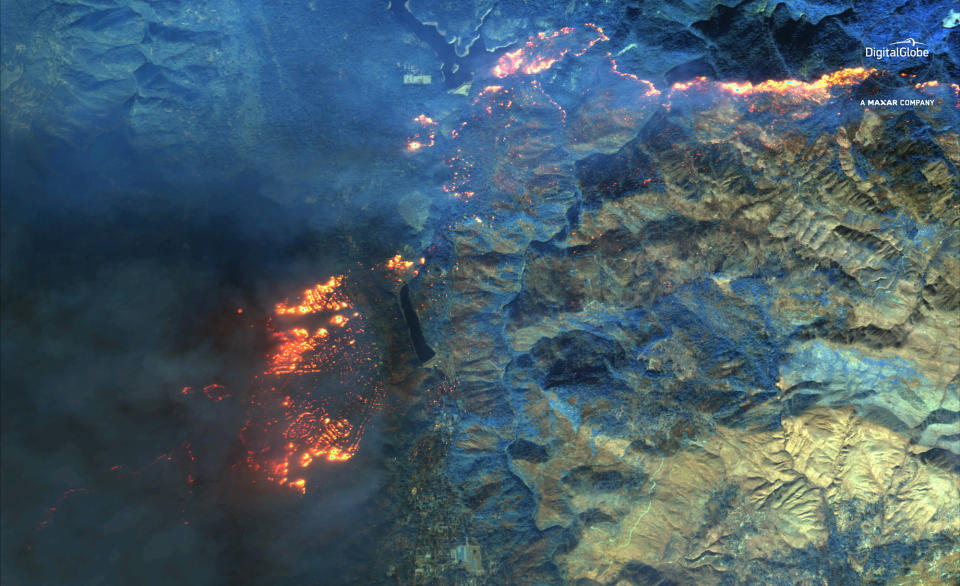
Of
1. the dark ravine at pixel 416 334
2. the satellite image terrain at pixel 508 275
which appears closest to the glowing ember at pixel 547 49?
the satellite image terrain at pixel 508 275

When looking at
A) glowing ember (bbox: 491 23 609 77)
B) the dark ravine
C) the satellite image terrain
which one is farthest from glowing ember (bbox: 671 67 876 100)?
the dark ravine

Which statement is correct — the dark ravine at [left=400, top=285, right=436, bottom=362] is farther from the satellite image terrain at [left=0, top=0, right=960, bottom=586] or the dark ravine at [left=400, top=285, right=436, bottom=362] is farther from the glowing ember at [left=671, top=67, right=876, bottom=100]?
the glowing ember at [left=671, top=67, right=876, bottom=100]

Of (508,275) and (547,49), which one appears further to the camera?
(547,49)

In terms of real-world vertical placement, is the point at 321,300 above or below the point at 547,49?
below

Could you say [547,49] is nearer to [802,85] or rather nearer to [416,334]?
[802,85]

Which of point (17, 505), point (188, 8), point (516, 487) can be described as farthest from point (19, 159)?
point (516, 487)

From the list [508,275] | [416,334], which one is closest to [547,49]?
[508,275]

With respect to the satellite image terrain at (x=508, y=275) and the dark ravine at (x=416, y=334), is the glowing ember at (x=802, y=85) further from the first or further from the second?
the dark ravine at (x=416, y=334)

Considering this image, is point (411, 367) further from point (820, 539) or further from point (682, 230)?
point (820, 539)
